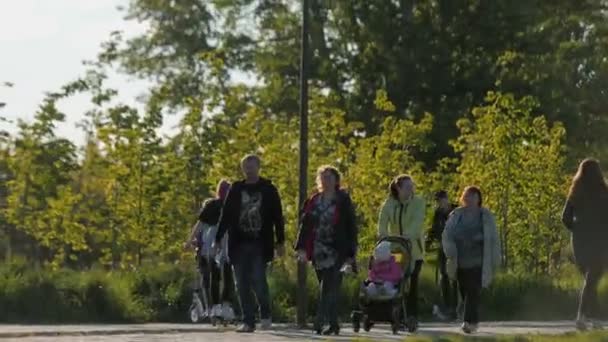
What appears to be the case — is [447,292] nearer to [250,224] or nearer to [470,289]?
[470,289]

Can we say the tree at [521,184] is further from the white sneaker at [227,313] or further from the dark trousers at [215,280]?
the white sneaker at [227,313]

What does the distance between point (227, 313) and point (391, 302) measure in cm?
197

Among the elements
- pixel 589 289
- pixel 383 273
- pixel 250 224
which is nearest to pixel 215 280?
pixel 383 273

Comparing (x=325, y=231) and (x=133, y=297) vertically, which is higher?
(x=325, y=231)

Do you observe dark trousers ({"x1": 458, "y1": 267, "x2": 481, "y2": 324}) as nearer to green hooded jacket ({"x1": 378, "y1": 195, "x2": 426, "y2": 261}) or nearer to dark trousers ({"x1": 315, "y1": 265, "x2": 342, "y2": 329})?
green hooded jacket ({"x1": 378, "y1": 195, "x2": 426, "y2": 261})

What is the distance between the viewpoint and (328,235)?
65.8ft

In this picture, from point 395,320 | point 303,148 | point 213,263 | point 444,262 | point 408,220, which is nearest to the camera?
point 395,320

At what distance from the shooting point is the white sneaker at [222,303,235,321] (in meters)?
21.4

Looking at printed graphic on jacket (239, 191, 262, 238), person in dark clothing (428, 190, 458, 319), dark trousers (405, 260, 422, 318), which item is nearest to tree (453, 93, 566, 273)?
person in dark clothing (428, 190, 458, 319)

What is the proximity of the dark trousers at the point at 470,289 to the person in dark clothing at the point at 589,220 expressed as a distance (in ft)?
3.77

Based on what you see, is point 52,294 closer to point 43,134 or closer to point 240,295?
point 240,295

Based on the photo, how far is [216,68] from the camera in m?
48.0

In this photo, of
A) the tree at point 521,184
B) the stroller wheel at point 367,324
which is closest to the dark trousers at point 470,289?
the stroller wheel at point 367,324

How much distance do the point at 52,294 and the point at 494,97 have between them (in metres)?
18.0
